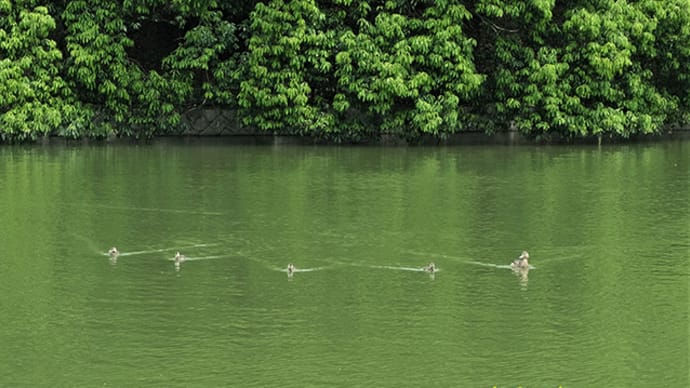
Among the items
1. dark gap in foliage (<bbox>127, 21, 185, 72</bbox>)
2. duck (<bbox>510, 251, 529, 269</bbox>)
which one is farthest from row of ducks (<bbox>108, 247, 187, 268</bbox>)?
dark gap in foliage (<bbox>127, 21, 185, 72</bbox>)

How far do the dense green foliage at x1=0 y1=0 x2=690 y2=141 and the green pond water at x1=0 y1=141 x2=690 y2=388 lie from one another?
5232 millimetres

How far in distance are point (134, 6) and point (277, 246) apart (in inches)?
492

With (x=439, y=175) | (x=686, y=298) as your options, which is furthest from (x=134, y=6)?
(x=686, y=298)

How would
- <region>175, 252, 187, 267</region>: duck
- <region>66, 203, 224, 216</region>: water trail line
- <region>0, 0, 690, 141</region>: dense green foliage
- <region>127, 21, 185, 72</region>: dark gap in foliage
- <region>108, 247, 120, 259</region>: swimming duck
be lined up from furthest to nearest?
<region>127, 21, 185, 72</region>: dark gap in foliage < <region>0, 0, 690, 141</region>: dense green foliage < <region>66, 203, 224, 216</region>: water trail line < <region>108, 247, 120, 259</region>: swimming duck < <region>175, 252, 187, 267</region>: duck

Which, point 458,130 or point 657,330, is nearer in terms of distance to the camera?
point 657,330

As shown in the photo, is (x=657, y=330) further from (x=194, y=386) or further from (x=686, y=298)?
(x=194, y=386)

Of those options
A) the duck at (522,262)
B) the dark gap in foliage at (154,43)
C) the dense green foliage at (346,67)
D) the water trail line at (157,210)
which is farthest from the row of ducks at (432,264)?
the dark gap in foliage at (154,43)

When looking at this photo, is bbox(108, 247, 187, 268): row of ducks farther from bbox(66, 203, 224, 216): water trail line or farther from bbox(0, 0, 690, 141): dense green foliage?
bbox(0, 0, 690, 141): dense green foliage

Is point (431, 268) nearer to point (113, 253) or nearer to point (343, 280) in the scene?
point (343, 280)

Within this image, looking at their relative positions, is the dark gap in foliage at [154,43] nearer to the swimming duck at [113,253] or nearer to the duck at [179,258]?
the swimming duck at [113,253]

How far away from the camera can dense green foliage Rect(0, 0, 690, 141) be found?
2100 cm

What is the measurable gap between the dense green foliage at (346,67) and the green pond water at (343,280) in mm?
5232

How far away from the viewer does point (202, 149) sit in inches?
810

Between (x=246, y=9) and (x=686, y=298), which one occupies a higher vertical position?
(x=246, y=9)
